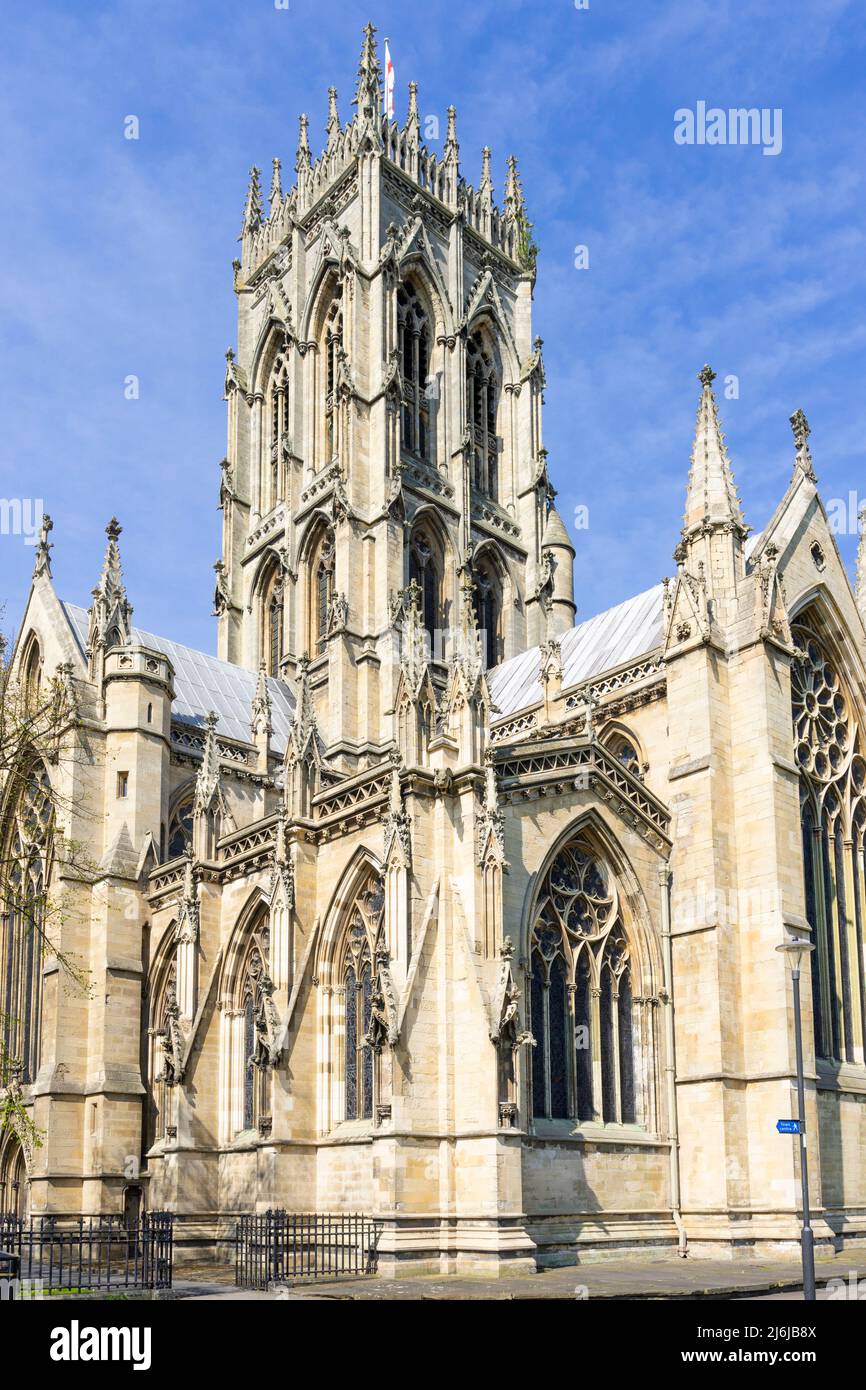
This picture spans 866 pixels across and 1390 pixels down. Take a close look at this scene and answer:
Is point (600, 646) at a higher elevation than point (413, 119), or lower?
lower

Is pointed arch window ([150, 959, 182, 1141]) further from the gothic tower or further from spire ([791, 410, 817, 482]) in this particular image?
spire ([791, 410, 817, 482])

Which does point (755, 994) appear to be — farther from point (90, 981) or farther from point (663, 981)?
point (90, 981)

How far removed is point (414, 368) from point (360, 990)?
29.2 meters

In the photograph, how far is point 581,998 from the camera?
87.1 ft

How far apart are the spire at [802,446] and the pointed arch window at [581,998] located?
1147 centimetres

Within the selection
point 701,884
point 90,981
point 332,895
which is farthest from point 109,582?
point 701,884

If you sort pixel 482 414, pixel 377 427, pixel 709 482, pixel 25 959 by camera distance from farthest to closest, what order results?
pixel 482 414
pixel 377 427
pixel 25 959
pixel 709 482

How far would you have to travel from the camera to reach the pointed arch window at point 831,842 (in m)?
29.1

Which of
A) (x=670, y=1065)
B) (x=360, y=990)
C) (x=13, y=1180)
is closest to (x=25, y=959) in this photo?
(x=13, y=1180)

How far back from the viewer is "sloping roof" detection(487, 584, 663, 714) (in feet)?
114

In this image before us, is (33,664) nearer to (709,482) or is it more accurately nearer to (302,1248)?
(709,482)

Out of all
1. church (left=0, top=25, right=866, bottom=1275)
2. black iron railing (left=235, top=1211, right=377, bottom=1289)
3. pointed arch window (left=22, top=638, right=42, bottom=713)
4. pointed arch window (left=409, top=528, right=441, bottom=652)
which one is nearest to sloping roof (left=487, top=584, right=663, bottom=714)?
church (left=0, top=25, right=866, bottom=1275)

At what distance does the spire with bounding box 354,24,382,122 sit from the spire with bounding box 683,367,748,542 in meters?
24.0
